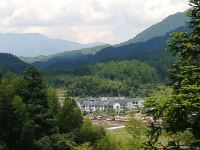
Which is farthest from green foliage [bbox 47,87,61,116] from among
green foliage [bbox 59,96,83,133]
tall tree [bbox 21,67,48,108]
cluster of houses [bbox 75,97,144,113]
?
cluster of houses [bbox 75,97,144,113]

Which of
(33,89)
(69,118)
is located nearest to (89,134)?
(69,118)

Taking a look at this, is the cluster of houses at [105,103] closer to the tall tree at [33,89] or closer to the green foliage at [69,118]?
the green foliage at [69,118]

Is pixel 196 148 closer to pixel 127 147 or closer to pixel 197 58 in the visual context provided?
pixel 197 58

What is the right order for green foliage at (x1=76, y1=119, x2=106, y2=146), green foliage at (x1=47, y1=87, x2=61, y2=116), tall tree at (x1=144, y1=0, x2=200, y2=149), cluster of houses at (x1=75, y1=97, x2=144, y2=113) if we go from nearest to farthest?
tall tree at (x1=144, y1=0, x2=200, y2=149)
green foliage at (x1=76, y1=119, x2=106, y2=146)
green foliage at (x1=47, y1=87, x2=61, y2=116)
cluster of houses at (x1=75, y1=97, x2=144, y2=113)

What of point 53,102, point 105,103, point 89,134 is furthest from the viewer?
point 105,103

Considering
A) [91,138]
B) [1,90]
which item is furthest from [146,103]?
[91,138]

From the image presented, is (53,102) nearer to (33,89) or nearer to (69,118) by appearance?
(69,118)

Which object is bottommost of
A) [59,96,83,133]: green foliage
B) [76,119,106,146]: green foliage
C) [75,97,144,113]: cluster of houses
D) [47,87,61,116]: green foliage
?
[75,97,144,113]: cluster of houses

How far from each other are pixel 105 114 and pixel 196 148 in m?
147

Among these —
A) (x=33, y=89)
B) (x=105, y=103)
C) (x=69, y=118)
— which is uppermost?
(x=33, y=89)

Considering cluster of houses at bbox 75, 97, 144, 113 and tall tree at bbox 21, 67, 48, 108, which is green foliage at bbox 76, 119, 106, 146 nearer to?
tall tree at bbox 21, 67, 48, 108

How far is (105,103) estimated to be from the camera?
180 m

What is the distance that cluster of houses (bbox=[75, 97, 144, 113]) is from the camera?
177 metres

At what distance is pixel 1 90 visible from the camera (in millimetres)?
53719
